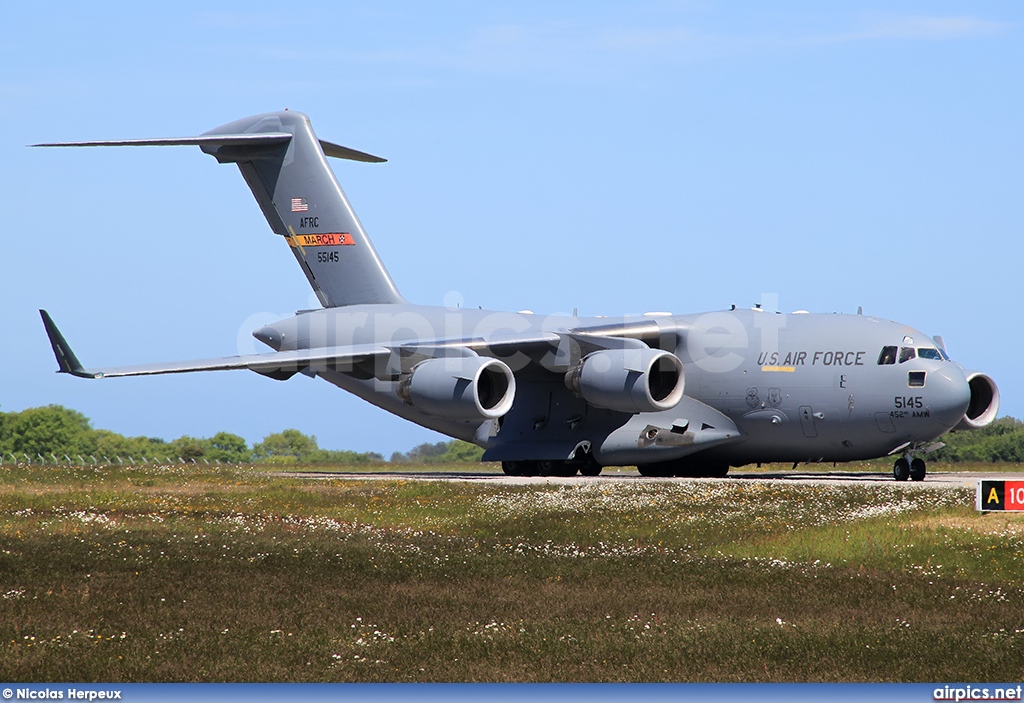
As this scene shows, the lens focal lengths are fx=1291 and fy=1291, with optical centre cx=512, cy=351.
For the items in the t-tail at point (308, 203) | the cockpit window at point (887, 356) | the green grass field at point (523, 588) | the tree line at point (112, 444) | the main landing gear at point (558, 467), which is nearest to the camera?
the green grass field at point (523, 588)

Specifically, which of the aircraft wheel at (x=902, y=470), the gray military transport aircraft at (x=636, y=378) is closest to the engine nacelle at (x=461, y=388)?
the gray military transport aircraft at (x=636, y=378)

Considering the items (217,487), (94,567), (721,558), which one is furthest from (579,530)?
(217,487)

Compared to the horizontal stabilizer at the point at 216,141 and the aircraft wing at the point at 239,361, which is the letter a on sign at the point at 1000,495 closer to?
the aircraft wing at the point at 239,361

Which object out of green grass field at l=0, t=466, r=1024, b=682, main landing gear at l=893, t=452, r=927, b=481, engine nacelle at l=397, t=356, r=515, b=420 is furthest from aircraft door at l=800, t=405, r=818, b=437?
engine nacelle at l=397, t=356, r=515, b=420

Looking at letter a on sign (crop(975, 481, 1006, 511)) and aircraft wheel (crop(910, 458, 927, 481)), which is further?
aircraft wheel (crop(910, 458, 927, 481))

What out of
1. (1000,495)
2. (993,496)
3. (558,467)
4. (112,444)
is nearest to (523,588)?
(1000,495)

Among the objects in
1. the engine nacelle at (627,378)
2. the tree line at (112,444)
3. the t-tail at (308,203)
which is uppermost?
the t-tail at (308,203)

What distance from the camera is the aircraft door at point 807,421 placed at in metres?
24.5

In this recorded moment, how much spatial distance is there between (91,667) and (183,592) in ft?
10.7

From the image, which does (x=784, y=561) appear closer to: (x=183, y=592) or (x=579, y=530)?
(x=579, y=530)

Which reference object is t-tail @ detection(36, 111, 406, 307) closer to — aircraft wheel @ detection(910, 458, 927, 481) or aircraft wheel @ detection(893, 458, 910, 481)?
aircraft wheel @ detection(893, 458, 910, 481)

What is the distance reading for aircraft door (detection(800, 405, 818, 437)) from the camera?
24.5m

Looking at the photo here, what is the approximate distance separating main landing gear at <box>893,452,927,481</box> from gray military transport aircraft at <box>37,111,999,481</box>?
2cm

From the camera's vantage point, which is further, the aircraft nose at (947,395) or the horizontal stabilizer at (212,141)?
the horizontal stabilizer at (212,141)
